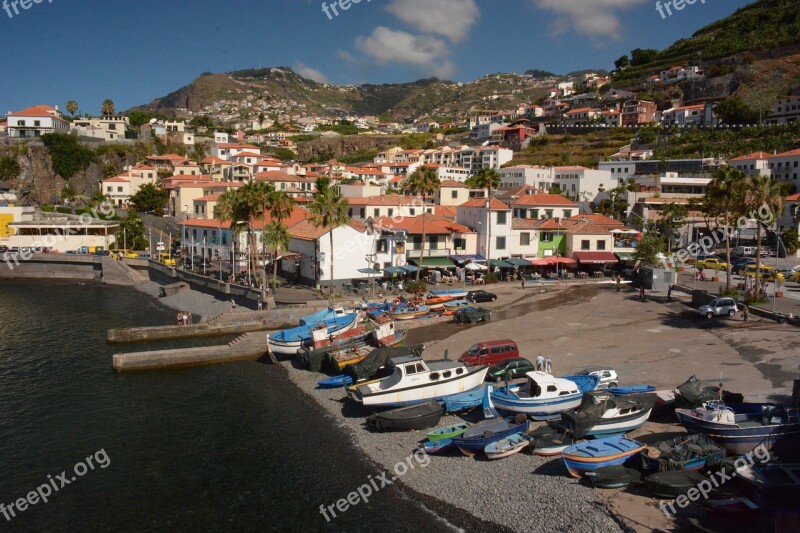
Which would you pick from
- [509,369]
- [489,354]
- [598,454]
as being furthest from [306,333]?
[598,454]

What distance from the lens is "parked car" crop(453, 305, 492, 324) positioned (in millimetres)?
43438

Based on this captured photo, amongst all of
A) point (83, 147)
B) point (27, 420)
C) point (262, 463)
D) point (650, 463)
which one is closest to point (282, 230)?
point (27, 420)

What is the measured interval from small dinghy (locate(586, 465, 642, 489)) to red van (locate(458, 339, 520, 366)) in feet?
39.7

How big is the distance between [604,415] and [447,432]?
21.8 feet

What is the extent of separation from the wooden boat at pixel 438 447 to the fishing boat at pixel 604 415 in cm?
490

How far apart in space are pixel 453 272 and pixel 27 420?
4171 centimetres

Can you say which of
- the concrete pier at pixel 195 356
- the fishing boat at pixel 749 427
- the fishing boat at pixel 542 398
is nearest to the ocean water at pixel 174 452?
the concrete pier at pixel 195 356

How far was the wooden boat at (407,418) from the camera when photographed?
26.4 meters

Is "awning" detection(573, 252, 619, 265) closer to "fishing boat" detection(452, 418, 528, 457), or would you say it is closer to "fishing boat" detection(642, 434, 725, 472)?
"fishing boat" detection(452, 418, 528, 457)

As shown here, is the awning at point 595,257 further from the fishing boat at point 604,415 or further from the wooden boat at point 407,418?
the wooden boat at point 407,418

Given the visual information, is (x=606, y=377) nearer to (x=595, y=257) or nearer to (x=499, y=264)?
(x=499, y=264)

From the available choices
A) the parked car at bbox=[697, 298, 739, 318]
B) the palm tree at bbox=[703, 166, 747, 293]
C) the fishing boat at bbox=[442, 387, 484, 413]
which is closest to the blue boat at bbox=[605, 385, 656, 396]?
the fishing boat at bbox=[442, 387, 484, 413]

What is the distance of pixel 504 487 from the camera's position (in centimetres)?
2109

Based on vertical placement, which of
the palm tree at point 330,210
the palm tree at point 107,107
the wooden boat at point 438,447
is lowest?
the wooden boat at point 438,447
